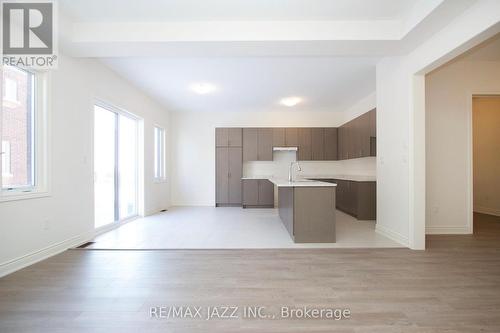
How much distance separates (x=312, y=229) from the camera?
149 inches

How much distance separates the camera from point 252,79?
502cm

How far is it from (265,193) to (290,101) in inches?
105

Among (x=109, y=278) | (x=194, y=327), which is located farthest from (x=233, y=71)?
(x=194, y=327)

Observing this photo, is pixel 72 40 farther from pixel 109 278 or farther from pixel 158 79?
pixel 109 278

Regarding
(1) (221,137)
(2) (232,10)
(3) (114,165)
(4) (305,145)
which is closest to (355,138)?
(4) (305,145)

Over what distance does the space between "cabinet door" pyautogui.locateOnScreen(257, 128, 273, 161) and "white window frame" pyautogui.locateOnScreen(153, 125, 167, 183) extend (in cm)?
278

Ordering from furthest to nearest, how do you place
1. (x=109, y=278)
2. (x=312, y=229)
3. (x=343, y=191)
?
(x=343, y=191), (x=312, y=229), (x=109, y=278)

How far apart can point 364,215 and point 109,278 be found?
16.1 ft

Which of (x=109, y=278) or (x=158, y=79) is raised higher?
(x=158, y=79)

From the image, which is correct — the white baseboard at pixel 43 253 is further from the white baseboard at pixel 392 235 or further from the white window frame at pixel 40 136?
the white baseboard at pixel 392 235

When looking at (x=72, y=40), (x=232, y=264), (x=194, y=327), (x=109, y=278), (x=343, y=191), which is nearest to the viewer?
(x=194, y=327)

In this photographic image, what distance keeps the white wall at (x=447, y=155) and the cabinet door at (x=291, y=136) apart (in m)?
3.67

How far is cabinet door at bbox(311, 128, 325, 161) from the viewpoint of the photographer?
25.0 ft

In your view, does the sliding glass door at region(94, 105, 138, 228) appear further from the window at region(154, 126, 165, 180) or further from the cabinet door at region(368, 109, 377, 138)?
the cabinet door at region(368, 109, 377, 138)
